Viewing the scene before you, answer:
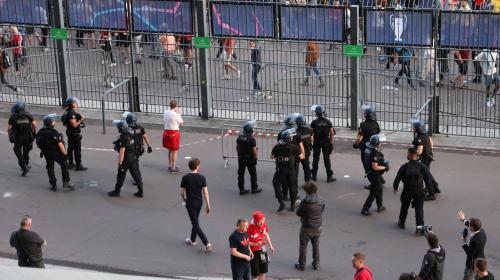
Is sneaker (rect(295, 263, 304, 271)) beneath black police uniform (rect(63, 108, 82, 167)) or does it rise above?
beneath

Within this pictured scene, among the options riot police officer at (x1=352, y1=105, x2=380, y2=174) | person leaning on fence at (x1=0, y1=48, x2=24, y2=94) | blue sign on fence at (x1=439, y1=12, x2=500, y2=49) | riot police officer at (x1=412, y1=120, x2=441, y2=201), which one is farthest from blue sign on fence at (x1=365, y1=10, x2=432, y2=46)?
person leaning on fence at (x1=0, y1=48, x2=24, y2=94)

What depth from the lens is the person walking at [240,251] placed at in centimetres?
1202

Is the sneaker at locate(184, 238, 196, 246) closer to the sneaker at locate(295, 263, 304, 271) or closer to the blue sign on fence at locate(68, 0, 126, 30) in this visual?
the sneaker at locate(295, 263, 304, 271)

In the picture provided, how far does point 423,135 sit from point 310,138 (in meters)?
1.98

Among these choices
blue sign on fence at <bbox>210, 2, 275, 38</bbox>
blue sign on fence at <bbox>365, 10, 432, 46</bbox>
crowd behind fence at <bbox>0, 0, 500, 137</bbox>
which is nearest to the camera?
blue sign on fence at <bbox>365, 10, 432, 46</bbox>

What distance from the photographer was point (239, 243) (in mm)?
12031

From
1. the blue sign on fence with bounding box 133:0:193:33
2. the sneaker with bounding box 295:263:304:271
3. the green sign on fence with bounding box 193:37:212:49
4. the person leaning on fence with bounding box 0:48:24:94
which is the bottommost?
the sneaker with bounding box 295:263:304:271

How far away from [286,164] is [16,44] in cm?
1122

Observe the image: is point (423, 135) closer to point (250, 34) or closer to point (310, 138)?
point (310, 138)

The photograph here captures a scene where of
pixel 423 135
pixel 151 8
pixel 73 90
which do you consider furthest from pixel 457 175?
pixel 73 90

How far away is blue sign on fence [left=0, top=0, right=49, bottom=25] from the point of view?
71.9ft

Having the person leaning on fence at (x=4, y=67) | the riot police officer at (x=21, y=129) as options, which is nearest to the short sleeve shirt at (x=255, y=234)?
the riot police officer at (x=21, y=129)

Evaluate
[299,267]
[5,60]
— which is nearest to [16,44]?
[5,60]

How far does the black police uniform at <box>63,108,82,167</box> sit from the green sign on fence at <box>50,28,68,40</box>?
4.56m
